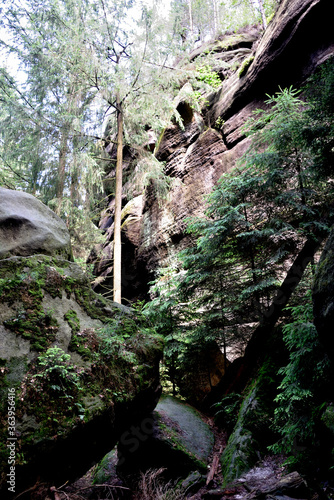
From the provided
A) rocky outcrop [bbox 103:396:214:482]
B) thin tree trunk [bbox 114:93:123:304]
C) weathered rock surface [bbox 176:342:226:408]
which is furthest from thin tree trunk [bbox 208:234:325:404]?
thin tree trunk [bbox 114:93:123:304]

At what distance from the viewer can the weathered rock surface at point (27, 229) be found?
472 cm

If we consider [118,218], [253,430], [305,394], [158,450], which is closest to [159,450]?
[158,450]

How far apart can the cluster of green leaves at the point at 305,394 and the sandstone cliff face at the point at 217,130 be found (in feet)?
20.6

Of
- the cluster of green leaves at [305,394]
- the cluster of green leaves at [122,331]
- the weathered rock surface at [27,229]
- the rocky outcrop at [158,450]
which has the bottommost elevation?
the rocky outcrop at [158,450]

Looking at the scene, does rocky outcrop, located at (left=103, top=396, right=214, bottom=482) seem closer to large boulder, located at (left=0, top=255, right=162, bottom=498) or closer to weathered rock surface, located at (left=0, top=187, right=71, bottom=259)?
large boulder, located at (left=0, top=255, right=162, bottom=498)

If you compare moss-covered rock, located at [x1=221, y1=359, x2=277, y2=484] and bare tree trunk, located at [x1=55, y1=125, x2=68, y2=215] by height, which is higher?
bare tree trunk, located at [x1=55, y1=125, x2=68, y2=215]

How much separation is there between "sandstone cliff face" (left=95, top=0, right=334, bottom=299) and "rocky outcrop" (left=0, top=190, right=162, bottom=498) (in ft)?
18.5

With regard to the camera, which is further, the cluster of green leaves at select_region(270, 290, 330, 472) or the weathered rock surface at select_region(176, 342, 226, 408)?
the weathered rock surface at select_region(176, 342, 226, 408)

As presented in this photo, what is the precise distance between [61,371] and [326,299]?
2987 mm

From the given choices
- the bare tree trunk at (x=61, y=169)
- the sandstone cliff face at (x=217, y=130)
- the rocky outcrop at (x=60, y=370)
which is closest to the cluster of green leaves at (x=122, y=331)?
the rocky outcrop at (x=60, y=370)

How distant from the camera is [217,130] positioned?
11961 millimetres

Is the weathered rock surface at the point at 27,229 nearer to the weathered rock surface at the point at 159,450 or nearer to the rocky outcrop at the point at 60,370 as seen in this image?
the rocky outcrop at the point at 60,370

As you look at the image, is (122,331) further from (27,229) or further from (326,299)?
(326,299)

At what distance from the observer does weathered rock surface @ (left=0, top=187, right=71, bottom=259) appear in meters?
4.72
